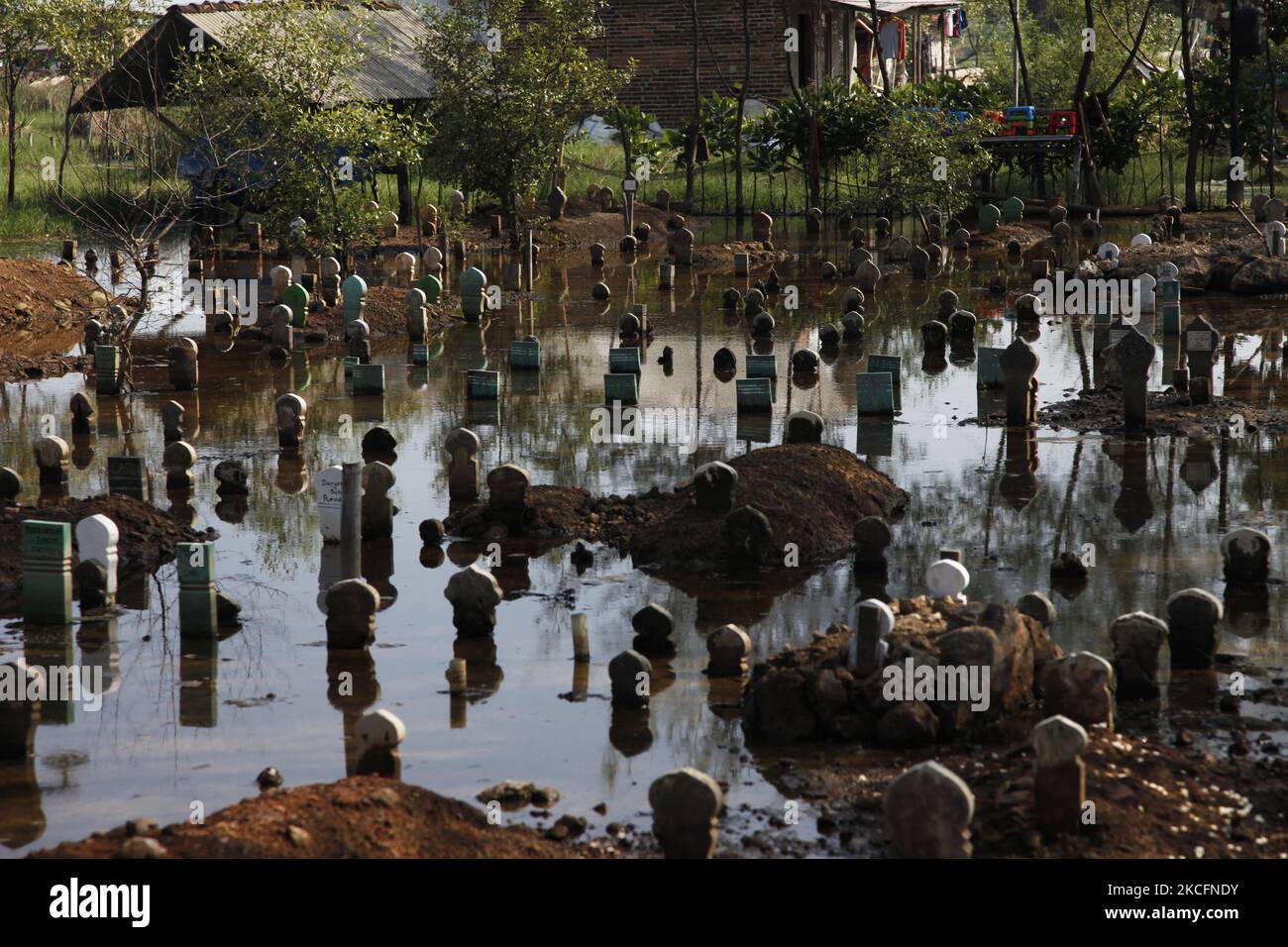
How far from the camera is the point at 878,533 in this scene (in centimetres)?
1022

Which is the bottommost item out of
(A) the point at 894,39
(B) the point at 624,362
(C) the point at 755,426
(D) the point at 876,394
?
(C) the point at 755,426

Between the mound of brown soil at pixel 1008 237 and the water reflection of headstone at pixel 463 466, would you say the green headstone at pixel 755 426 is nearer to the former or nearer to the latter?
the water reflection of headstone at pixel 463 466

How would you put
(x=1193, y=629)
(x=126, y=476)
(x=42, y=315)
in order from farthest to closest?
(x=42, y=315), (x=126, y=476), (x=1193, y=629)

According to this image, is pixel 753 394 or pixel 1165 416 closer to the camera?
pixel 1165 416

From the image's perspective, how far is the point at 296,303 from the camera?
2044 cm

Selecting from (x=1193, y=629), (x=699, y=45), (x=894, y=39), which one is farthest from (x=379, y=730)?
(x=894, y=39)

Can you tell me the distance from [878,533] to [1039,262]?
1414 centimetres

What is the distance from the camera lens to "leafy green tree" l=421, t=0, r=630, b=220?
27312mm

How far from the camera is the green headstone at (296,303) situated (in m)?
20.4

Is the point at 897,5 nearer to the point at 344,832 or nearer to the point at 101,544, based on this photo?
the point at 101,544

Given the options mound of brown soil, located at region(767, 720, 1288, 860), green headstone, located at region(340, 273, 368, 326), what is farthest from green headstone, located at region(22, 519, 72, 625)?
green headstone, located at region(340, 273, 368, 326)

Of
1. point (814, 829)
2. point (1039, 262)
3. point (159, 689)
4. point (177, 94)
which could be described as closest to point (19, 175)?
point (177, 94)

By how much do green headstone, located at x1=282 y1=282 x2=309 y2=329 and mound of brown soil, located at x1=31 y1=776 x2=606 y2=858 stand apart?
14626mm

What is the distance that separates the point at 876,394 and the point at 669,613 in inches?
239
